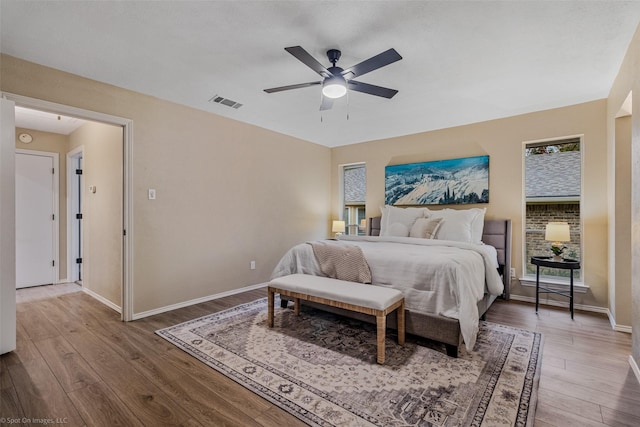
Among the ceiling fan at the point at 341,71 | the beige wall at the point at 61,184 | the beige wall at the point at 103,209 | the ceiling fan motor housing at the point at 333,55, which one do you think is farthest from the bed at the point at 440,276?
the beige wall at the point at 61,184

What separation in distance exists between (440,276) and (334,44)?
6.78ft

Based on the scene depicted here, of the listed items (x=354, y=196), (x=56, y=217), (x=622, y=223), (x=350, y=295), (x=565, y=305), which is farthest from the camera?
(x=354, y=196)

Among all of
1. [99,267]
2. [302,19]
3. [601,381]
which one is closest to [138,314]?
[99,267]

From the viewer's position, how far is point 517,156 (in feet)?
12.8

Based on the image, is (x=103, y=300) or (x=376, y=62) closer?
(x=376, y=62)

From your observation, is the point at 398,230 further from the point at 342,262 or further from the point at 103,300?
the point at 103,300

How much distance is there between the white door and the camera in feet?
14.2

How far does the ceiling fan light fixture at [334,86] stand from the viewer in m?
2.34

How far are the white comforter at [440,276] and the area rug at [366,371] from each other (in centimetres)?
34

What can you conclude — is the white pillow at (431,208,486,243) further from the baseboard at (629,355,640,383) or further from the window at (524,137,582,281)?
the baseboard at (629,355,640,383)

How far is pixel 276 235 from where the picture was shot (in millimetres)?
4770

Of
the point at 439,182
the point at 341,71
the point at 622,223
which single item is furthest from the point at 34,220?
the point at 622,223

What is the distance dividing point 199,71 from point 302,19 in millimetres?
1279

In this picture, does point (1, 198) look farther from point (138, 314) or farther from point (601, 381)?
point (601, 381)
